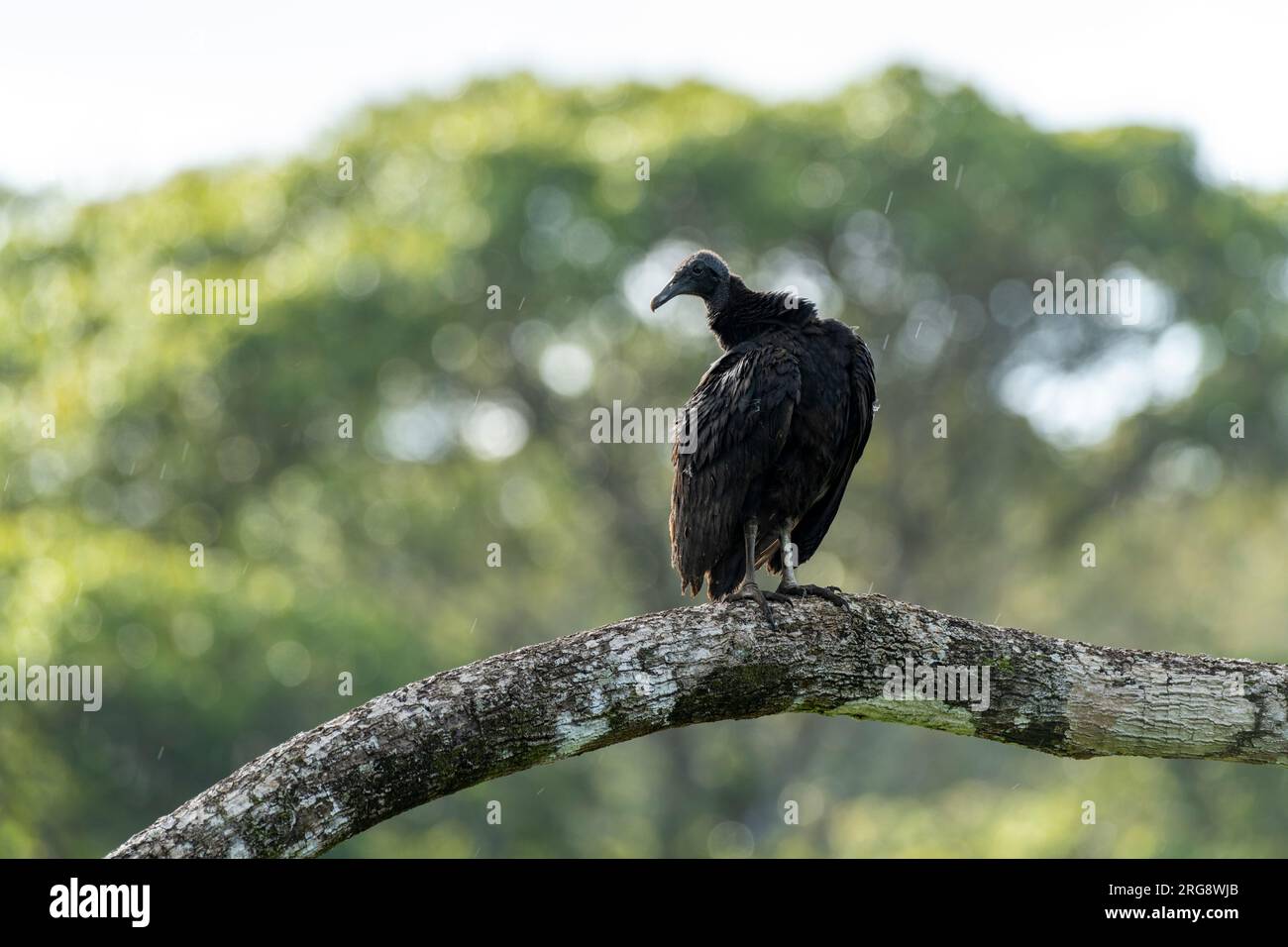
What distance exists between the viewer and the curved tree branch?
3.87 meters

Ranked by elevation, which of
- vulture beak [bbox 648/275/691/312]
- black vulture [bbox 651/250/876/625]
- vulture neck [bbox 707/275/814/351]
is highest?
vulture beak [bbox 648/275/691/312]

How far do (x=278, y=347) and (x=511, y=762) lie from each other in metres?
14.3

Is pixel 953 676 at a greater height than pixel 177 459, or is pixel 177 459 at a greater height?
pixel 177 459

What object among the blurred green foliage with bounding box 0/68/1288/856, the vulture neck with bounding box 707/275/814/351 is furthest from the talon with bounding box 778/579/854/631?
the blurred green foliage with bounding box 0/68/1288/856

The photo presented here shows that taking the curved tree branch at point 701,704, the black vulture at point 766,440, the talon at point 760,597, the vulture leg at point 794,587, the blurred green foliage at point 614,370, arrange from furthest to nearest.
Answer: the blurred green foliage at point 614,370, the black vulture at point 766,440, the vulture leg at point 794,587, the talon at point 760,597, the curved tree branch at point 701,704

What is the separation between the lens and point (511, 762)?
416cm

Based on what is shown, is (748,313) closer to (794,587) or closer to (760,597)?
(794,587)

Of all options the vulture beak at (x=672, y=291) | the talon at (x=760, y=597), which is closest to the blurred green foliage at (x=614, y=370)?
the vulture beak at (x=672, y=291)

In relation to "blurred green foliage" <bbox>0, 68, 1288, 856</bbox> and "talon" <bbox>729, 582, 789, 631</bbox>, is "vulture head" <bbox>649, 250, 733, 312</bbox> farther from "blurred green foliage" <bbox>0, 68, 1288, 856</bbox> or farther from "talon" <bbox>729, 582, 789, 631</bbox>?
"blurred green foliage" <bbox>0, 68, 1288, 856</bbox>

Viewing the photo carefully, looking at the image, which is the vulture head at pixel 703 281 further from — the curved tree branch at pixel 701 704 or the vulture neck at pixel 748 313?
the curved tree branch at pixel 701 704

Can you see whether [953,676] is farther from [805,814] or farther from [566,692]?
[805,814]

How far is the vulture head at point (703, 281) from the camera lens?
656 centimetres
